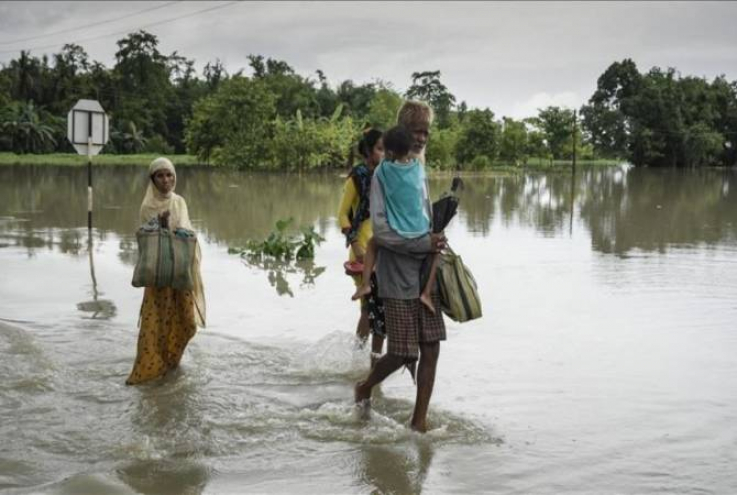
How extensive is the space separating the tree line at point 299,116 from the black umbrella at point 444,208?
128ft

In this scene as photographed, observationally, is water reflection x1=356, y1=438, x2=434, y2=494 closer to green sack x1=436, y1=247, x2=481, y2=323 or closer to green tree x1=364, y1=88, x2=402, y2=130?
green sack x1=436, y1=247, x2=481, y2=323

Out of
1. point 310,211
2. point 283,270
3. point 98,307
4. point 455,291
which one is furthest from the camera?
point 310,211

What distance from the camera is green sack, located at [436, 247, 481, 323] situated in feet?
15.3

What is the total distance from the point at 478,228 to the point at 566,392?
11014mm

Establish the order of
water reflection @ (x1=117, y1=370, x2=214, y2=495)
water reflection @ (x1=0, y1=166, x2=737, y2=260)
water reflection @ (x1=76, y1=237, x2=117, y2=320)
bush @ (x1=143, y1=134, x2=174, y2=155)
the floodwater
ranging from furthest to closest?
bush @ (x1=143, y1=134, x2=174, y2=155)
water reflection @ (x1=0, y1=166, x2=737, y2=260)
water reflection @ (x1=76, y1=237, x2=117, y2=320)
the floodwater
water reflection @ (x1=117, y1=370, x2=214, y2=495)

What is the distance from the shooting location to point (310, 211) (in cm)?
2019

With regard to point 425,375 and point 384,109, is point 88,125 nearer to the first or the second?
point 425,375

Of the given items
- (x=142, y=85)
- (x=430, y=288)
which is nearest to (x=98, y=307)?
(x=430, y=288)

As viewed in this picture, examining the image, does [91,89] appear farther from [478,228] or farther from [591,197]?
[478,228]

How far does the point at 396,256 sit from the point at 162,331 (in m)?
2.13

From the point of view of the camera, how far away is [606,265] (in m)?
11.4

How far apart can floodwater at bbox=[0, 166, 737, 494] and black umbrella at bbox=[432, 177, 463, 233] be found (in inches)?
47.4

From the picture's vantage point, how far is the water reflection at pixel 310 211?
14539 millimetres

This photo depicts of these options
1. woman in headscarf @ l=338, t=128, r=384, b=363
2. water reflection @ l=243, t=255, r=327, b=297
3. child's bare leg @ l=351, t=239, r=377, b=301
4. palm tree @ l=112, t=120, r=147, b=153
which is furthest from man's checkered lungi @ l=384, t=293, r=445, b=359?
palm tree @ l=112, t=120, r=147, b=153
